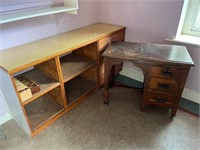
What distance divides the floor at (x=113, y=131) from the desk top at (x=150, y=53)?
0.63 meters

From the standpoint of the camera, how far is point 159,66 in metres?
1.43

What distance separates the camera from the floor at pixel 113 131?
1.44 meters

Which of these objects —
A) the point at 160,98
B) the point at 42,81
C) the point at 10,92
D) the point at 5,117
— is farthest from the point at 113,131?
the point at 5,117

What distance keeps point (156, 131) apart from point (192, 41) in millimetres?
982

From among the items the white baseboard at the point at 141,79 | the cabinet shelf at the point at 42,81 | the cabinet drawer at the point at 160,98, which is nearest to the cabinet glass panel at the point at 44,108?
the cabinet shelf at the point at 42,81

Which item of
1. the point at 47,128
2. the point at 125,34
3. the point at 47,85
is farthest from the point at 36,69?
the point at 125,34

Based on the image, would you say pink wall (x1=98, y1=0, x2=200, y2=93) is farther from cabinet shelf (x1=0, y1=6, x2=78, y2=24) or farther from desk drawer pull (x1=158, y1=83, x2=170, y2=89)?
cabinet shelf (x1=0, y1=6, x2=78, y2=24)

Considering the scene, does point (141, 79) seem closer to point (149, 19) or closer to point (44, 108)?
point (149, 19)

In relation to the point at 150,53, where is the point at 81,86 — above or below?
below

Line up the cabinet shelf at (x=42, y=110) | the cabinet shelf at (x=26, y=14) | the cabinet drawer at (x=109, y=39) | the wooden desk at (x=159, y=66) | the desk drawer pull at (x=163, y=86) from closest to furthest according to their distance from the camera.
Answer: the cabinet shelf at (x=26, y=14) < the wooden desk at (x=159, y=66) < the desk drawer pull at (x=163, y=86) < the cabinet shelf at (x=42, y=110) < the cabinet drawer at (x=109, y=39)

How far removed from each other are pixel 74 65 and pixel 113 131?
80 cm

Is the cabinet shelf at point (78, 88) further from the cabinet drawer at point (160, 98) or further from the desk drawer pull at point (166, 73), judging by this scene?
the desk drawer pull at point (166, 73)

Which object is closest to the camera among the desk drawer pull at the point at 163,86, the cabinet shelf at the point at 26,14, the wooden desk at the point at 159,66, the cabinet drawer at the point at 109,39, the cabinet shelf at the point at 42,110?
the cabinet shelf at the point at 26,14

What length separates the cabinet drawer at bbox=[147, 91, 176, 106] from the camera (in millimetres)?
1559
